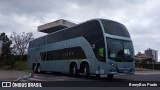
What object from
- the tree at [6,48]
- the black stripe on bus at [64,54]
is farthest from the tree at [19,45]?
the black stripe on bus at [64,54]

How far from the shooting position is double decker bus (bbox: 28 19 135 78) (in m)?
19.3

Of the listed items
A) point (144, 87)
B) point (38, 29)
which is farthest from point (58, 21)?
point (144, 87)

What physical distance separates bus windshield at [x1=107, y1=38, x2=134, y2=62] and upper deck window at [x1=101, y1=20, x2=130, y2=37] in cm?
60

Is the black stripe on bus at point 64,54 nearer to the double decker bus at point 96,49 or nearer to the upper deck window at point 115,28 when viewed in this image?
the double decker bus at point 96,49

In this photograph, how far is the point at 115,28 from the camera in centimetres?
2019

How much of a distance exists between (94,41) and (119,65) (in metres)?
2.40

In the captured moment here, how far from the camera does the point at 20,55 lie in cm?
6888

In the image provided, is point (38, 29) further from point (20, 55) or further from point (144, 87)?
point (144, 87)

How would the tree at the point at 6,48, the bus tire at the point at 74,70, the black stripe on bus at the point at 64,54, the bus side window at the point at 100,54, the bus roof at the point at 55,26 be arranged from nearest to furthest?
1. the bus side window at the point at 100,54
2. the black stripe on bus at the point at 64,54
3. the bus tire at the point at 74,70
4. the bus roof at the point at 55,26
5. the tree at the point at 6,48

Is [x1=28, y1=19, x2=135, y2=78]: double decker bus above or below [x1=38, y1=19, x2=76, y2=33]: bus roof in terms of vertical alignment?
below

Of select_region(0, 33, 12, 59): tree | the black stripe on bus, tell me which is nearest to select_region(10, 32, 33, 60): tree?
select_region(0, 33, 12, 59): tree

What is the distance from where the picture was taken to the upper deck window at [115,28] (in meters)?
19.7

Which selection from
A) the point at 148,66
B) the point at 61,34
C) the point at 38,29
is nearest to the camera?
the point at 61,34

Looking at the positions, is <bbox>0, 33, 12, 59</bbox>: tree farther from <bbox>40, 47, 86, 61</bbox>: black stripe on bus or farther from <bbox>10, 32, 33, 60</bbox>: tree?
<bbox>40, 47, 86, 61</bbox>: black stripe on bus
